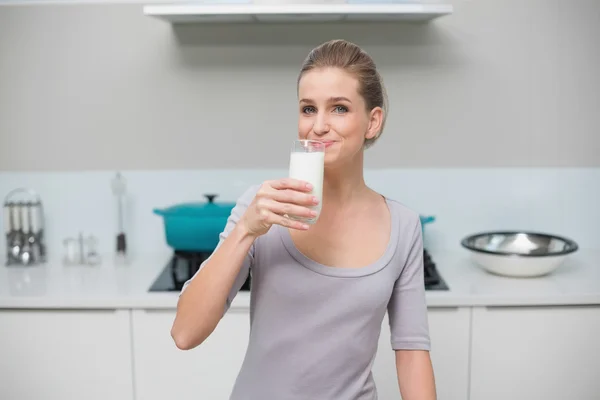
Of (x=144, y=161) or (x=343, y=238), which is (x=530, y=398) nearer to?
(x=343, y=238)

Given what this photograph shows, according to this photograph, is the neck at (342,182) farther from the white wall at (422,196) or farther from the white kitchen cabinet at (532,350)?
the white wall at (422,196)

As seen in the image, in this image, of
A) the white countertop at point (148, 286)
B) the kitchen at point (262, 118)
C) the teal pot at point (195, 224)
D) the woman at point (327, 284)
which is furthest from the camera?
the kitchen at point (262, 118)

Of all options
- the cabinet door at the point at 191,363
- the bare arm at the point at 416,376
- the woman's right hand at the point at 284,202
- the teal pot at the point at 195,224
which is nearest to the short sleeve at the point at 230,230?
the woman's right hand at the point at 284,202

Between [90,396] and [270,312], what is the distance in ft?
3.54

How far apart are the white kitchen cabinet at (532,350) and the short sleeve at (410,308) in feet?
2.43

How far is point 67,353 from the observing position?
7.16 feet

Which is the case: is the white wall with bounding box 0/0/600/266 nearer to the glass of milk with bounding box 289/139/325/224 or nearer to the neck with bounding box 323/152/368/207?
the neck with bounding box 323/152/368/207

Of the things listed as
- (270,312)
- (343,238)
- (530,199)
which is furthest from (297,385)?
(530,199)

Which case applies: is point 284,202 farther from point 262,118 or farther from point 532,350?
point 262,118

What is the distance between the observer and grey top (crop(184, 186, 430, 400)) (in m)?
1.40

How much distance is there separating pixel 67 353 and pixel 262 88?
124 centimetres

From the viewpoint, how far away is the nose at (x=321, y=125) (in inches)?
52.7

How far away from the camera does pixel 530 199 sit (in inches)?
107

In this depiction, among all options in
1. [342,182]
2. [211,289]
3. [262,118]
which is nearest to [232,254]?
[211,289]
